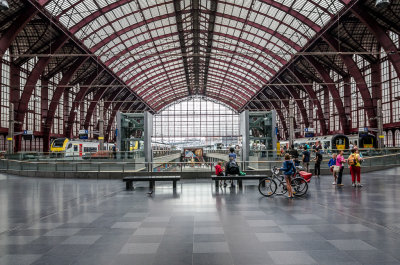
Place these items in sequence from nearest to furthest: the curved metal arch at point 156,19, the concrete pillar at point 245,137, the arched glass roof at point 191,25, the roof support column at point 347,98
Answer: the concrete pillar at point 245,137, the arched glass roof at point 191,25, the curved metal arch at point 156,19, the roof support column at point 347,98

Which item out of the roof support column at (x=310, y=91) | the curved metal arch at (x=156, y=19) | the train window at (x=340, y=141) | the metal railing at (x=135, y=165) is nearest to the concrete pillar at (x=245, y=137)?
the metal railing at (x=135, y=165)

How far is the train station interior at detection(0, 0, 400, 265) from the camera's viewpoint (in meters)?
5.13

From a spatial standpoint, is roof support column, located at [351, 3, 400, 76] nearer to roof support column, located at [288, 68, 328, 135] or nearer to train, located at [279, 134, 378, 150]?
train, located at [279, 134, 378, 150]

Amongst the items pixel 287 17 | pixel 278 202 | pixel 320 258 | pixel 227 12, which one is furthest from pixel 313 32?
pixel 320 258

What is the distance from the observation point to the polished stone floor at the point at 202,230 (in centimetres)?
455

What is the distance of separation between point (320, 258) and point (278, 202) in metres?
4.70

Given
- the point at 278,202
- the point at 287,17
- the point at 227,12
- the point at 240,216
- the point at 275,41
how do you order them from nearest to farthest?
the point at 240,216 < the point at 278,202 < the point at 287,17 < the point at 227,12 < the point at 275,41

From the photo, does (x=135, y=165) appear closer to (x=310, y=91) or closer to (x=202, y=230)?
(x=202, y=230)

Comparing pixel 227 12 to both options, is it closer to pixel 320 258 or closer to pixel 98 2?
pixel 98 2

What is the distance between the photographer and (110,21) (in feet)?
107

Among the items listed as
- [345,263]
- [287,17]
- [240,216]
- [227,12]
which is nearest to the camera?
[345,263]

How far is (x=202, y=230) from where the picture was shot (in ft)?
19.7

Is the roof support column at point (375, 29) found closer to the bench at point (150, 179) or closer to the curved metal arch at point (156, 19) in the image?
the curved metal arch at point (156, 19)

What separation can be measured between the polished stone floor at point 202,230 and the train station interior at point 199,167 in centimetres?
4
